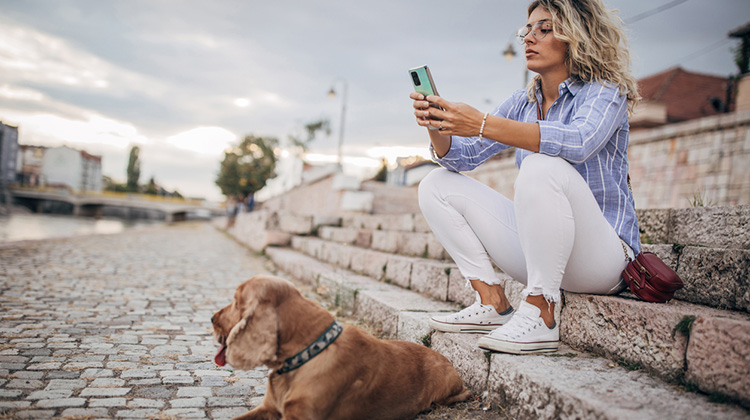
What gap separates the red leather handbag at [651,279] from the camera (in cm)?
193

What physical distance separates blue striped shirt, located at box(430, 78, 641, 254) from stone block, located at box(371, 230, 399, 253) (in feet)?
11.4

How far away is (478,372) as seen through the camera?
90.4 inches

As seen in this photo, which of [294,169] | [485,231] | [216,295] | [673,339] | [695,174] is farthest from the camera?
[294,169]

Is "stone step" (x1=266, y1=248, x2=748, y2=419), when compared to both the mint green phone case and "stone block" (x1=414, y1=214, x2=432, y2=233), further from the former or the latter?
"stone block" (x1=414, y1=214, x2=432, y2=233)

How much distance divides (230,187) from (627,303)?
134 ft

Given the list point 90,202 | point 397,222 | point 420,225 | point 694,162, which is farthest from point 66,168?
point 694,162

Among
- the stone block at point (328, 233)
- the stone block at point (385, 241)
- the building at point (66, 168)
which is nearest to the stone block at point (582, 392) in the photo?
the stone block at point (385, 241)

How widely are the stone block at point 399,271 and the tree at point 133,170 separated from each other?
116 metres

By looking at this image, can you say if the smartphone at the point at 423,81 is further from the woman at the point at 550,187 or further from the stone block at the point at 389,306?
the stone block at the point at 389,306

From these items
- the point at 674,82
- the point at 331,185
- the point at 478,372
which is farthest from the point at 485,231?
the point at 674,82

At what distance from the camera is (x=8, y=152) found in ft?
248

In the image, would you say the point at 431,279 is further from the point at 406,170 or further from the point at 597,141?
the point at 406,170

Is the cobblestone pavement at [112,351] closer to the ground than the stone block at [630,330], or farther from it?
closer to the ground

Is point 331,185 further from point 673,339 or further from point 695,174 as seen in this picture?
point 673,339
